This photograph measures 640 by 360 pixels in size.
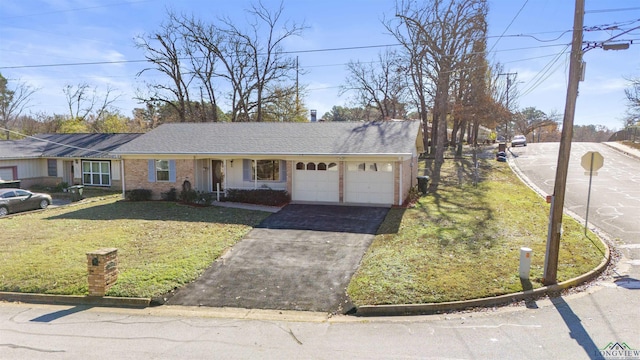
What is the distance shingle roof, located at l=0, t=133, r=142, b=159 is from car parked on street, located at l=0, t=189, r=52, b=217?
20.9 ft

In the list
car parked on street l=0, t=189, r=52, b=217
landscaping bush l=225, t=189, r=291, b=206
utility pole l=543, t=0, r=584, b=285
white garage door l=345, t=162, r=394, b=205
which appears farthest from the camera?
car parked on street l=0, t=189, r=52, b=217

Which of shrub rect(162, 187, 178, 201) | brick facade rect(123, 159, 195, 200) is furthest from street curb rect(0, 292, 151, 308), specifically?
brick facade rect(123, 159, 195, 200)

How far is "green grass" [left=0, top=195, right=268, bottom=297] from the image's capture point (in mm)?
9938

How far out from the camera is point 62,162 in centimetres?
3055

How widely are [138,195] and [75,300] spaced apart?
13697mm

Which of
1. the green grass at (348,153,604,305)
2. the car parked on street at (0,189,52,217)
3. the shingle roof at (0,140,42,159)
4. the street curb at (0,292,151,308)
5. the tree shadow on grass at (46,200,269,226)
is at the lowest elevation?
the street curb at (0,292,151,308)

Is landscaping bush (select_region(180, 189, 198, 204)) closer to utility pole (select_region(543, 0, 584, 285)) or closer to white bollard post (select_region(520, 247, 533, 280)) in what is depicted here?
white bollard post (select_region(520, 247, 533, 280))

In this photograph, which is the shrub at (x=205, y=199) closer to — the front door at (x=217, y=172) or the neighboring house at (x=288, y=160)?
the neighboring house at (x=288, y=160)

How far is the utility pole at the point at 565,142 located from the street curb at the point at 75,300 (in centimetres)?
948

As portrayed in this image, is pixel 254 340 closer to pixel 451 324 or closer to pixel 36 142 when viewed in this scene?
pixel 451 324

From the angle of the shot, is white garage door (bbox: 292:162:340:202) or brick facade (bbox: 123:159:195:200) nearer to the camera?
white garage door (bbox: 292:162:340:202)

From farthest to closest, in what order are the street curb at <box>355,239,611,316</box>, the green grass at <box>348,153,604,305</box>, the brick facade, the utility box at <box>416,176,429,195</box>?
the utility box at <box>416,176,429,195</box>, the brick facade, the green grass at <box>348,153,604,305</box>, the street curb at <box>355,239,611,316</box>

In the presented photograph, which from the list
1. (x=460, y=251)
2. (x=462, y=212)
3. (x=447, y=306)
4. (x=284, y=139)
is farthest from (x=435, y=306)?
(x=284, y=139)

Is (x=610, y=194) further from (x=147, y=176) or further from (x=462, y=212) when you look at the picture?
(x=147, y=176)
